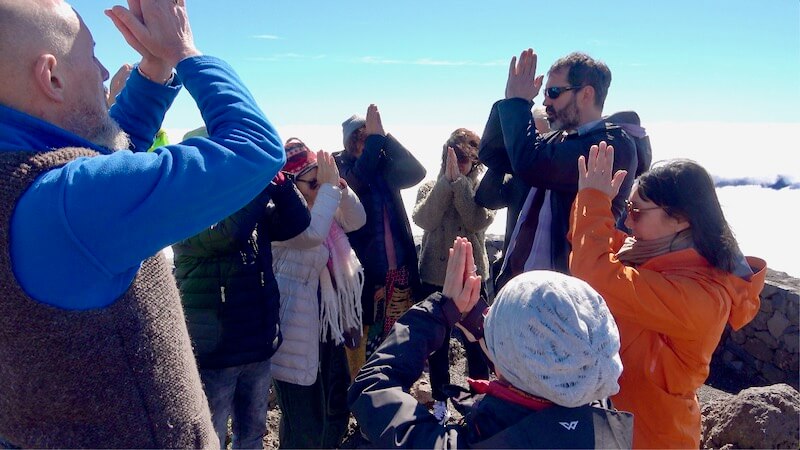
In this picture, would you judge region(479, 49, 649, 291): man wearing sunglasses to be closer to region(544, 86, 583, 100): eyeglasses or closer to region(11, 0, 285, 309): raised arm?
region(544, 86, 583, 100): eyeglasses

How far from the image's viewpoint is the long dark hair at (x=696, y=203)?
6.81 feet

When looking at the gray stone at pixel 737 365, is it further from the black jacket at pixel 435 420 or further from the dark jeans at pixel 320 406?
the black jacket at pixel 435 420

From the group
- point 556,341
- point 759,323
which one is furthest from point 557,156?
point 759,323

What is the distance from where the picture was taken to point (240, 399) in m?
2.89

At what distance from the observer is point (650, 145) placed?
3072mm

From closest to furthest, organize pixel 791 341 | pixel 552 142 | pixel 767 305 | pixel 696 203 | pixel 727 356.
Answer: pixel 696 203 → pixel 552 142 → pixel 791 341 → pixel 767 305 → pixel 727 356

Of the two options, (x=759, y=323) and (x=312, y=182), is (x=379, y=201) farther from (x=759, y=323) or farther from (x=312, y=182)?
(x=759, y=323)

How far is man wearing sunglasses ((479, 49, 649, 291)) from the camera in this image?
2.74 m

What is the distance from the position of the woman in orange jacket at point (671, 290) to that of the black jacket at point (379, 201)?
1868mm

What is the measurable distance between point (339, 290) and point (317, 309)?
0.21 meters

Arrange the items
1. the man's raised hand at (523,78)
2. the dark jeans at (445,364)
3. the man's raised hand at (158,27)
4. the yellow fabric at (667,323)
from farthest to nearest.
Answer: the dark jeans at (445,364), the man's raised hand at (523,78), the yellow fabric at (667,323), the man's raised hand at (158,27)

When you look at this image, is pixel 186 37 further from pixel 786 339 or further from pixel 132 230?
pixel 786 339

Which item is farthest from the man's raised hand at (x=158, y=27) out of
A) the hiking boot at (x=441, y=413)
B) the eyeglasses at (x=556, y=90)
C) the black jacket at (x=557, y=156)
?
the eyeglasses at (x=556, y=90)

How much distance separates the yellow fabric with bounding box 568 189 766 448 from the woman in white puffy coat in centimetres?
144
